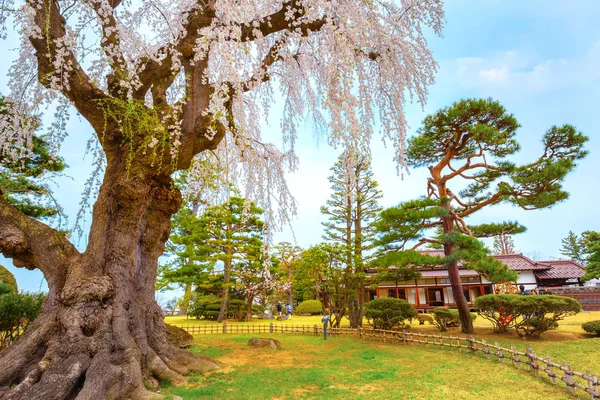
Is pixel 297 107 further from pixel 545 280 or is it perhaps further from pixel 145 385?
pixel 545 280

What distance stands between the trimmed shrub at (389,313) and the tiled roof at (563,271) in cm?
1622

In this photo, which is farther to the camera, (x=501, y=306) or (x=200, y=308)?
(x=200, y=308)

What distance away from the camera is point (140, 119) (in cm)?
470

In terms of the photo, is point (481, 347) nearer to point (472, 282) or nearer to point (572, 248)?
point (472, 282)

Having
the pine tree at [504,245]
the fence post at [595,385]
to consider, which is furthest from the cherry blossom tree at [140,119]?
the pine tree at [504,245]

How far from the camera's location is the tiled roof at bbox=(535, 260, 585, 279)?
2095 centimetres

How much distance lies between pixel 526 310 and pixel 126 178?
1180cm

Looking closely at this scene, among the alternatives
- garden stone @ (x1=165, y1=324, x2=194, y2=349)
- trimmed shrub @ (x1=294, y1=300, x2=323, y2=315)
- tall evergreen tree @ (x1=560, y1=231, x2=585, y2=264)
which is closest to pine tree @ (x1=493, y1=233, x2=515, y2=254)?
tall evergreen tree @ (x1=560, y1=231, x2=585, y2=264)

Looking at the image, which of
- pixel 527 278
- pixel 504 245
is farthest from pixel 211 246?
pixel 504 245

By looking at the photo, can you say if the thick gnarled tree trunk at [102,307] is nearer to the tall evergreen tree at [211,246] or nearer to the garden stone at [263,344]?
the garden stone at [263,344]

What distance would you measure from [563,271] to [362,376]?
2365 centimetres

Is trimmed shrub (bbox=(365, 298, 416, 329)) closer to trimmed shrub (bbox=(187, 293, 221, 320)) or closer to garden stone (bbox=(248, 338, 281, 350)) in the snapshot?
garden stone (bbox=(248, 338, 281, 350))

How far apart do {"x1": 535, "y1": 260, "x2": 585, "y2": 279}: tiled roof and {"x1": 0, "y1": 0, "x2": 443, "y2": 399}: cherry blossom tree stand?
2285cm

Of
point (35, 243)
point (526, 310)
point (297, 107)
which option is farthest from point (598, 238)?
point (35, 243)
